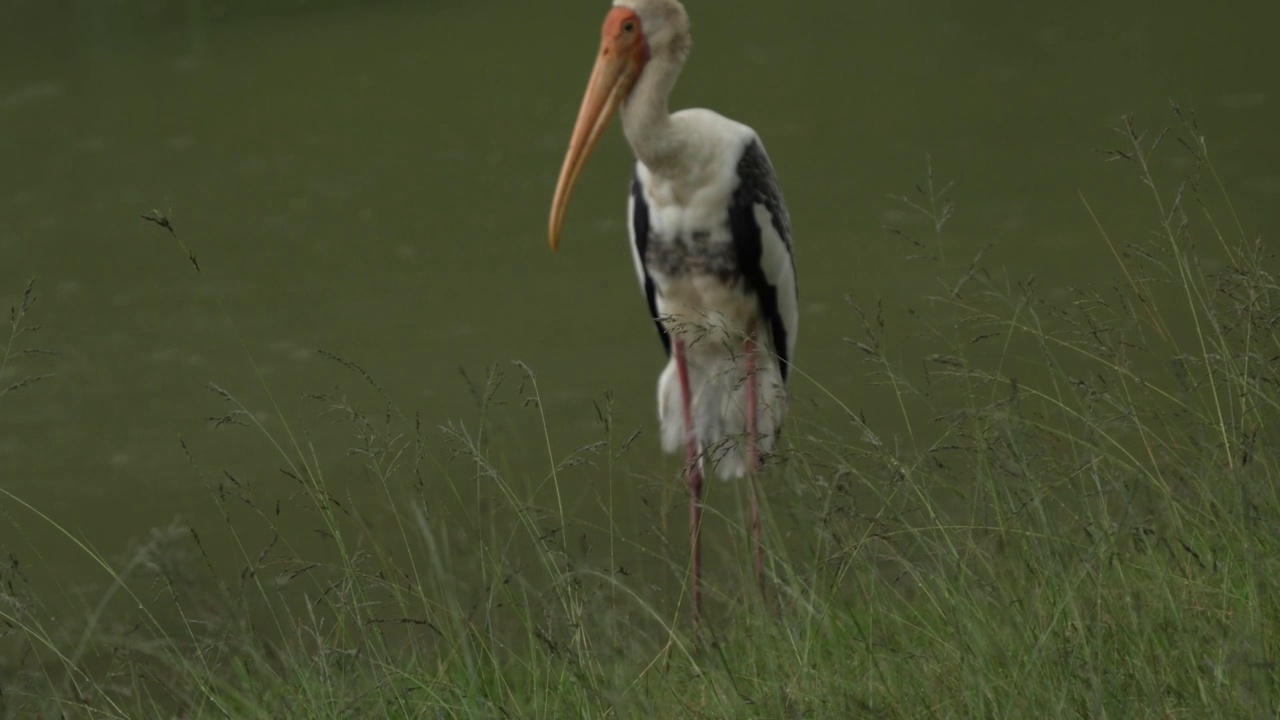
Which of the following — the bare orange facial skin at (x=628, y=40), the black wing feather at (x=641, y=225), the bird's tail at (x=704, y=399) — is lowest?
the bird's tail at (x=704, y=399)

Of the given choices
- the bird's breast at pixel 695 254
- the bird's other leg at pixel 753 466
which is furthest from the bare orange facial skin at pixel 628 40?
the bird's other leg at pixel 753 466

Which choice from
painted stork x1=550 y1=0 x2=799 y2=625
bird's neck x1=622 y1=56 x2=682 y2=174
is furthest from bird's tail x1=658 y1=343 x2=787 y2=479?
bird's neck x1=622 y1=56 x2=682 y2=174

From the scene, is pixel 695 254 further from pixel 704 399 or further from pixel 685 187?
pixel 704 399

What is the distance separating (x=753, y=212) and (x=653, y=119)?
0.30m

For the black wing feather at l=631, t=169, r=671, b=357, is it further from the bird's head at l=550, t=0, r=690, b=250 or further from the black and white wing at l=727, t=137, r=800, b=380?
the bird's head at l=550, t=0, r=690, b=250

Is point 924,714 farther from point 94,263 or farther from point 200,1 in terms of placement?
point 200,1

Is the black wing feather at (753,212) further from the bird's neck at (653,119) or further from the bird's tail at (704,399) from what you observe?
the bird's tail at (704,399)

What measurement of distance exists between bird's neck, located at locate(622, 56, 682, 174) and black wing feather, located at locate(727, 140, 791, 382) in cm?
16

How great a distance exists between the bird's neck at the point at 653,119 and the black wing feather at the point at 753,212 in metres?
0.16

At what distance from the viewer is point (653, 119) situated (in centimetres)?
395

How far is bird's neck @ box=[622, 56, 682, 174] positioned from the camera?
156 inches

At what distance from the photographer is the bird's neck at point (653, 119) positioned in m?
3.95

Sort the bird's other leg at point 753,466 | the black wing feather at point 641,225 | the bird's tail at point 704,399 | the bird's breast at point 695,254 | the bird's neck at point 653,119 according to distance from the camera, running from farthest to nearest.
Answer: the bird's tail at point 704,399, the black wing feather at point 641,225, the bird's breast at point 695,254, the bird's neck at point 653,119, the bird's other leg at point 753,466

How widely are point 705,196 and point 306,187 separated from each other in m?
5.33
